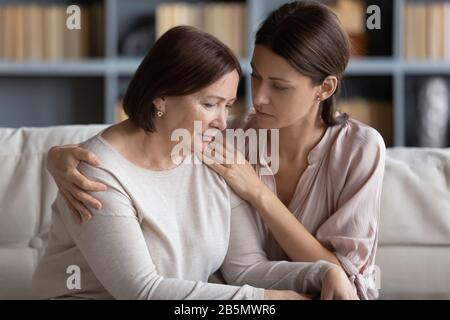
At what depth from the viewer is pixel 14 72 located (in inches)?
154

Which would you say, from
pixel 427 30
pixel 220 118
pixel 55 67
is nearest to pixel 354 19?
pixel 427 30

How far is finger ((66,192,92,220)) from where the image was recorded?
142 cm

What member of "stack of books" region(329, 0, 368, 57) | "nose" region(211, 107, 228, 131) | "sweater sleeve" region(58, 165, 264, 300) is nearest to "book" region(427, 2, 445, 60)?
"stack of books" region(329, 0, 368, 57)

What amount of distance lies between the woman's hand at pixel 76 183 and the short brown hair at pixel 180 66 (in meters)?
0.12

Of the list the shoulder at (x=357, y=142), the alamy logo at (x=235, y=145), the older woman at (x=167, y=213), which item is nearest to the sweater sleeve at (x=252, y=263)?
the older woman at (x=167, y=213)

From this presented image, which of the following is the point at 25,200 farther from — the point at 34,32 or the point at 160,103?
the point at 34,32

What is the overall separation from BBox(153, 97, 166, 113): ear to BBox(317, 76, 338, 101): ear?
0.31 meters

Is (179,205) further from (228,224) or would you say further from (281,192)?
(281,192)

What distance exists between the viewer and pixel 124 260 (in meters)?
1.39

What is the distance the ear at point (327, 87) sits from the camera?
1.60 metres

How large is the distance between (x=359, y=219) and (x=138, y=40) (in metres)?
2.60

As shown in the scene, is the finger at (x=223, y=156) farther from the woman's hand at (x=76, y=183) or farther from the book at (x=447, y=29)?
the book at (x=447, y=29)

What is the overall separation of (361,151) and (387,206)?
0.34 m
